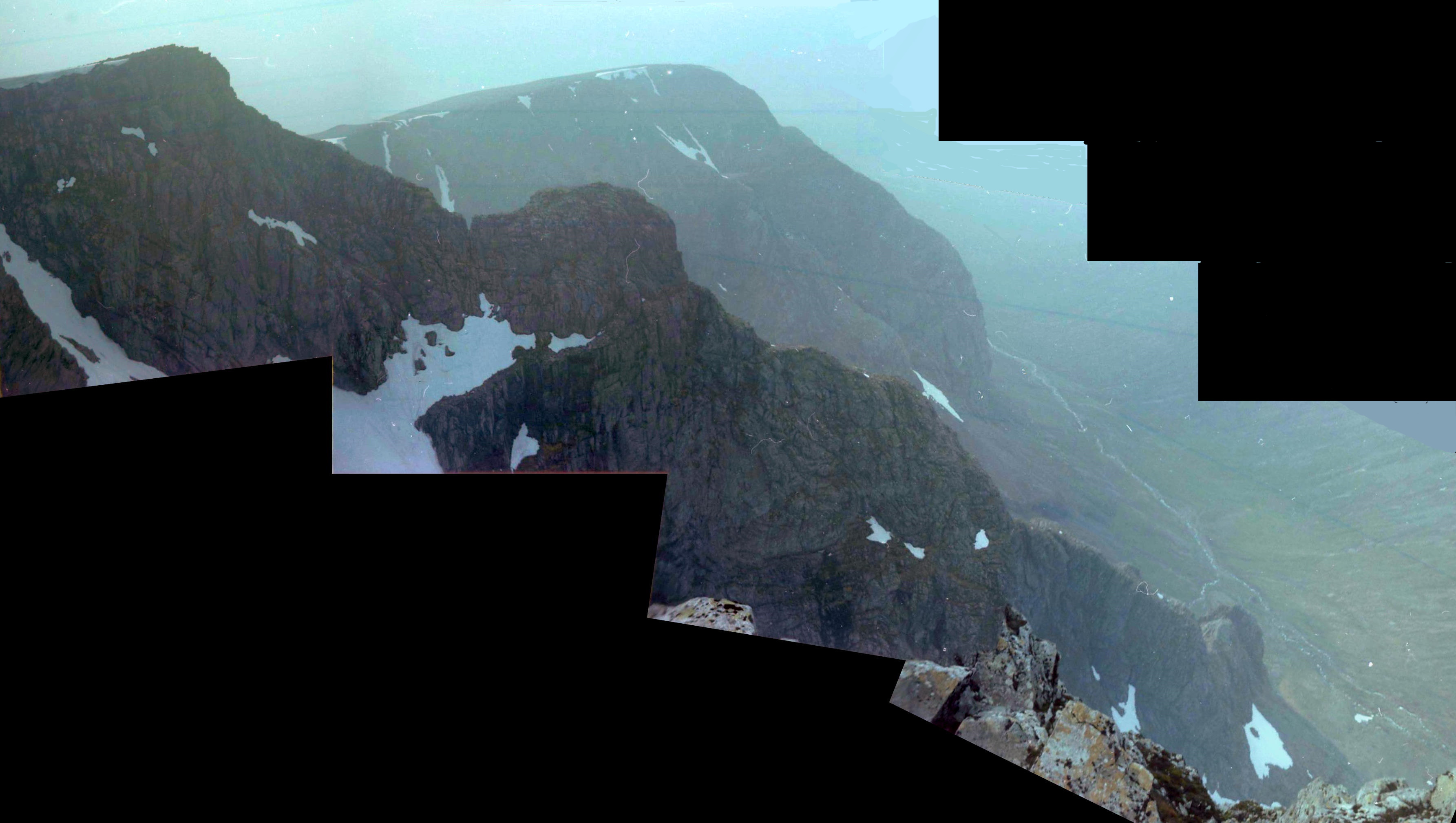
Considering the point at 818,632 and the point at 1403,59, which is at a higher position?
the point at 1403,59

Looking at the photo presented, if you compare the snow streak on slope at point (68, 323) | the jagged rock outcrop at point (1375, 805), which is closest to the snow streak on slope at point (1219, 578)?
the jagged rock outcrop at point (1375, 805)

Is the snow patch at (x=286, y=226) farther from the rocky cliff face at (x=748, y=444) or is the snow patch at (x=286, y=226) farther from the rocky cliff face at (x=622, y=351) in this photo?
the rocky cliff face at (x=748, y=444)

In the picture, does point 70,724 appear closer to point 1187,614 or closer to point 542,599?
point 542,599

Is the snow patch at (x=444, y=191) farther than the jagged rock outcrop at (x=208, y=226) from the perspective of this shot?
Yes

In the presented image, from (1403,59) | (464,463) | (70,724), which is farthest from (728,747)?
(464,463)

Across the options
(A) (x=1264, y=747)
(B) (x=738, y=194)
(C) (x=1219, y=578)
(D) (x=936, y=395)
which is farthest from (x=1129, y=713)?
(B) (x=738, y=194)

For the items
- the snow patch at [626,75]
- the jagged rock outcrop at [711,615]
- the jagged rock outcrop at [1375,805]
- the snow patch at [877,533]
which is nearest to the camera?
the jagged rock outcrop at [1375,805]
